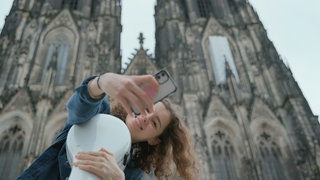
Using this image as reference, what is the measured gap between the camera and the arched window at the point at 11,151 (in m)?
13.1

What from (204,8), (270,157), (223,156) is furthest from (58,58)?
(270,157)

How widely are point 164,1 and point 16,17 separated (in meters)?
8.83

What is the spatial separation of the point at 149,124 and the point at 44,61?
16241 millimetres

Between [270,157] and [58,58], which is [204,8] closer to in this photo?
[58,58]

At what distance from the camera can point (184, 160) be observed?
8.14ft

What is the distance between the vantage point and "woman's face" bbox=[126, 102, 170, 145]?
6.91 ft

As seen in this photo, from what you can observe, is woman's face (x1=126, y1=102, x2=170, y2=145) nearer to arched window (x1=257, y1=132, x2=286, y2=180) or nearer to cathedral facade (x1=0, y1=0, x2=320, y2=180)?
cathedral facade (x1=0, y1=0, x2=320, y2=180)

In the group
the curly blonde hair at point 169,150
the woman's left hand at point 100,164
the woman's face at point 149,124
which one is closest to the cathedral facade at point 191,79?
the curly blonde hair at point 169,150

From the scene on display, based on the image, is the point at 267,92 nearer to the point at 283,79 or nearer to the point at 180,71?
the point at 283,79

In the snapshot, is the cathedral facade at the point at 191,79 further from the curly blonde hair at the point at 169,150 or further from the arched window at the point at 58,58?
the curly blonde hair at the point at 169,150

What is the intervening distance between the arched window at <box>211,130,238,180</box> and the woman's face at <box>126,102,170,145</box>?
12138 mm

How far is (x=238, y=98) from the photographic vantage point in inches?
637

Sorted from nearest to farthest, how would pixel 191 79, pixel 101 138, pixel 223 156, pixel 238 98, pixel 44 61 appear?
pixel 101 138, pixel 223 156, pixel 238 98, pixel 191 79, pixel 44 61

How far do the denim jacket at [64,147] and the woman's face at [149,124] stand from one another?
176mm
